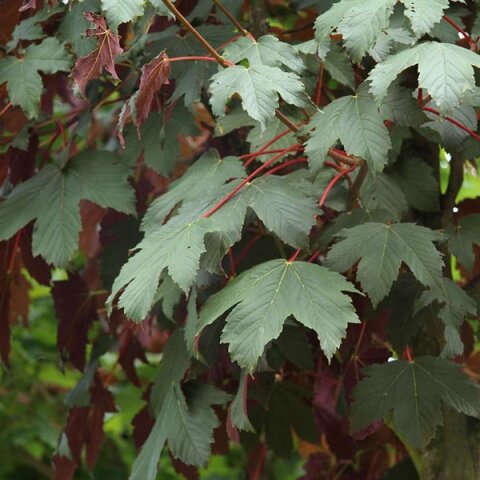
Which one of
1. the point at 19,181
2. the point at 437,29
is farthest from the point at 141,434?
the point at 437,29

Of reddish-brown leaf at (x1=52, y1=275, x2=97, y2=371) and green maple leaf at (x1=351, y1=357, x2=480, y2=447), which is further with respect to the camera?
reddish-brown leaf at (x1=52, y1=275, x2=97, y2=371)

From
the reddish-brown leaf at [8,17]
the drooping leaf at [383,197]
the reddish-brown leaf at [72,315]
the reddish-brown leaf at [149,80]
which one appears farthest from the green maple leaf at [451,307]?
the reddish-brown leaf at [8,17]

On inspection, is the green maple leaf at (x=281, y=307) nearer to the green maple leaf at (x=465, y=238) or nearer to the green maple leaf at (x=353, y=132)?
the green maple leaf at (x=353, y=132)

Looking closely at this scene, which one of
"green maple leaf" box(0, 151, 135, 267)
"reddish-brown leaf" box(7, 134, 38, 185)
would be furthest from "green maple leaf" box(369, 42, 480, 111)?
"reddish-brown leaf" box(7, 134, 38, 185)

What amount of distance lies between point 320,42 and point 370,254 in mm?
271

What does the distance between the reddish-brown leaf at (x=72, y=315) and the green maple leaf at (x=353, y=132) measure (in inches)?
27.7

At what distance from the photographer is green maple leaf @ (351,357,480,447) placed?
135cm

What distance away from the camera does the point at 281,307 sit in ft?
A: 3.97

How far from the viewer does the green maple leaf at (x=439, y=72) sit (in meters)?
1.14

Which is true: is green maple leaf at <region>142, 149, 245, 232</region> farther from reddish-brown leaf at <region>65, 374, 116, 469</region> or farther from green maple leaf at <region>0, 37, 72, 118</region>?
reddish-brown leaf at <region>65, 374, 116, 469</region>

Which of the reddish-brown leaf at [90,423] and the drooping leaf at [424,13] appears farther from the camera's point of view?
the reddish-brown leaf at [90,423]

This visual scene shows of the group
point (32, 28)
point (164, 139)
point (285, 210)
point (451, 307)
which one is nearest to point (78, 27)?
point (32, 28)

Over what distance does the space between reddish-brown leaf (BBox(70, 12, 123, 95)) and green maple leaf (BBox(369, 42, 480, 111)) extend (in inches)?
12.3

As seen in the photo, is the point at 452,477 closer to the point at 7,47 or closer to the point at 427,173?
the point at 427,173
